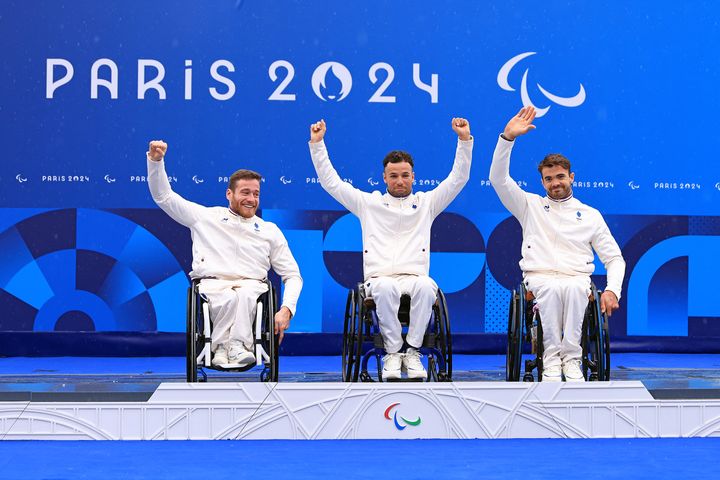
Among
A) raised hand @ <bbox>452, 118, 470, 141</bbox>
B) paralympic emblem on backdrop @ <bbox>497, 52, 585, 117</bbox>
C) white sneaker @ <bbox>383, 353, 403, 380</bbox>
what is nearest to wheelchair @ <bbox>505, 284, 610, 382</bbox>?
white sneaker @ <bbox>383, 353, 403, 380</bbox>

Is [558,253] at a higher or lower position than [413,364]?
higher

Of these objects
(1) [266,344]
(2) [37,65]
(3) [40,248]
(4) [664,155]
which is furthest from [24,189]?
(4) [664,155]

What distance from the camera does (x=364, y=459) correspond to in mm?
3225

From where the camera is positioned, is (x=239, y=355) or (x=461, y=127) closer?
(x=239, y=355)

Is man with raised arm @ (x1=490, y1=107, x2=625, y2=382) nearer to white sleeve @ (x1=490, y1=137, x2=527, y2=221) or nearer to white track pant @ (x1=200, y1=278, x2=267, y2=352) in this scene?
white sleeve @ (x1=490, y1=137, x2=527, y2=221)

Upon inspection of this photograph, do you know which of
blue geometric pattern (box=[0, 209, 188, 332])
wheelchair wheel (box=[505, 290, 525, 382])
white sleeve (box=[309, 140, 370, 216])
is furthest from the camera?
blue geometric pattern (box=[0, 209, 188, 332])

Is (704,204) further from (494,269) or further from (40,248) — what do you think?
(40,248)

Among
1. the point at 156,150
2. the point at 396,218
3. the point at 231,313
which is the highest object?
the point at 156,150

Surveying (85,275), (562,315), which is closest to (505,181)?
(562,315)

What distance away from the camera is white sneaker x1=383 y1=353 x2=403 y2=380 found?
159 inches

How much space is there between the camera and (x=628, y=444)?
3555 millimetres

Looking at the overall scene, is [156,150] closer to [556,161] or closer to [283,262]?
[283,262]

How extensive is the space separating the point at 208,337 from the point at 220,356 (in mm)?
95

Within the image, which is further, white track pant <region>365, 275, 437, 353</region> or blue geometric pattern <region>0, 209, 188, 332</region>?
blue geometric pattern <region>0, 209, 188, 332</region>
